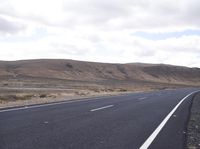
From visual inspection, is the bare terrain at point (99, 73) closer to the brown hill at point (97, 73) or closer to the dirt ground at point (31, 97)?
the brown hill at point (97, 73)

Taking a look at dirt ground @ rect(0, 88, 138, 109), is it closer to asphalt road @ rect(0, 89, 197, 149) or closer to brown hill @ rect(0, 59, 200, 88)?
asphalt road @ rect(0, 89, 197, 149)

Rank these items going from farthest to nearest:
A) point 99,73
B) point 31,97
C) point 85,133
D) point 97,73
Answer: point 99,73
point 97,73
point 31,97
point 85,133

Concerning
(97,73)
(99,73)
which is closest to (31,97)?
(97,73)

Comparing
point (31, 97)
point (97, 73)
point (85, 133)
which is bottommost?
point (85, 133)

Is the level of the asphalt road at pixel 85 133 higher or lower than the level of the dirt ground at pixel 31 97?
lower

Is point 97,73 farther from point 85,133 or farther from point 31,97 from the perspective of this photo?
point 85,133

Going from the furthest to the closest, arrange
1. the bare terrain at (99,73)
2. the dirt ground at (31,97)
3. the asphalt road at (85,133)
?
→ the bare terrain at (99,73) < the dirt ground at (31,97) < the asphalt road at (85,133)

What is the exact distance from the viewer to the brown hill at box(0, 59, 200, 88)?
117 metres

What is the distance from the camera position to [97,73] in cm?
14700

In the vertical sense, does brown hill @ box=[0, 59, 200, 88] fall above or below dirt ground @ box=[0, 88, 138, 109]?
above

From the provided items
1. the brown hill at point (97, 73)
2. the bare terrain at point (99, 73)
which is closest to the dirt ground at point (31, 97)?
the bare terrain at point (99, 73)

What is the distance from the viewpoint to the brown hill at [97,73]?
11656 centimetres

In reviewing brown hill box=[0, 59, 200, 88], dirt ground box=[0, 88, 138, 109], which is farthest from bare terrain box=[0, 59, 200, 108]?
dirt ground box=[0, 88, 138, 109]

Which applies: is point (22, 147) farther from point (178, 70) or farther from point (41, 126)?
point (178, 70)
